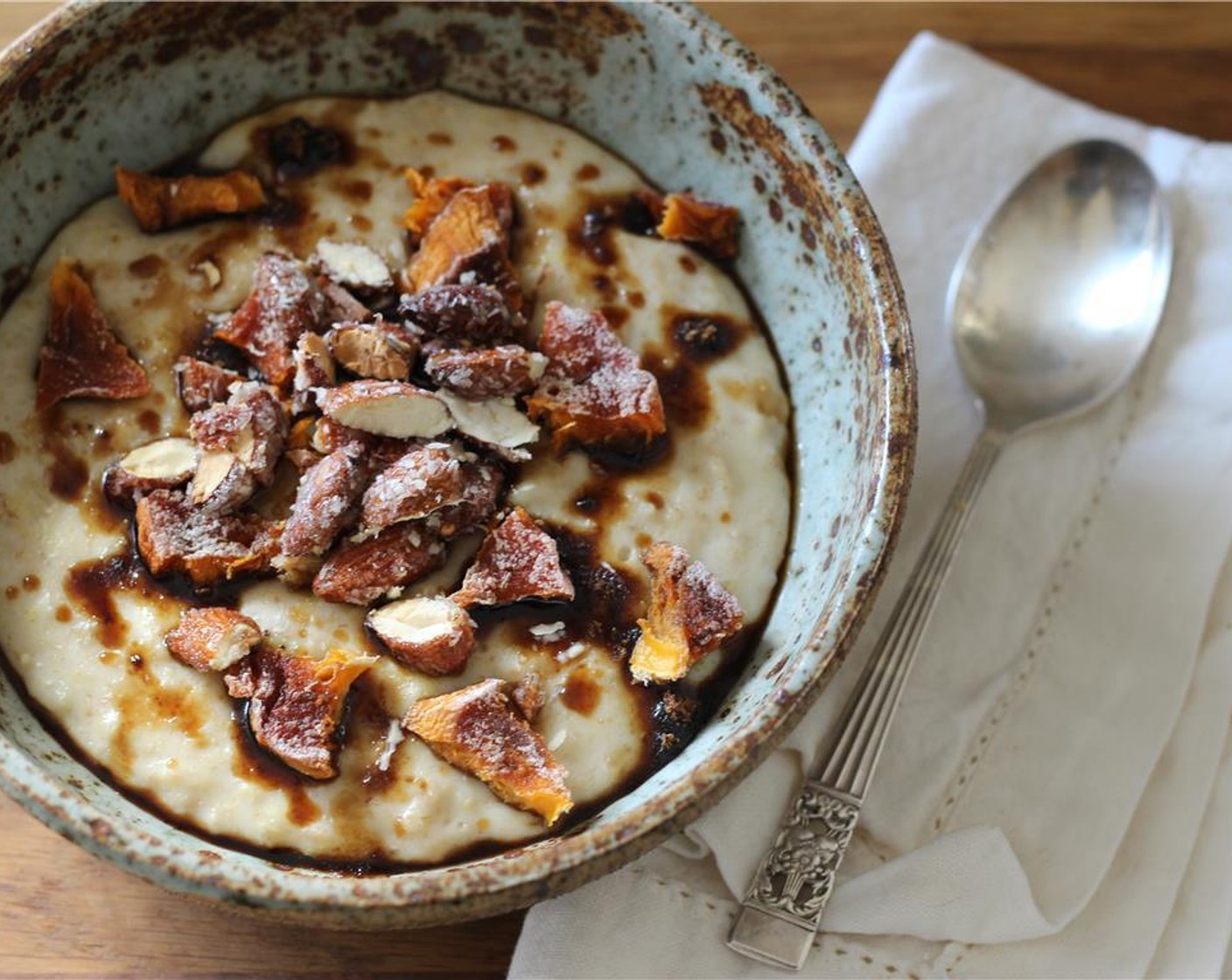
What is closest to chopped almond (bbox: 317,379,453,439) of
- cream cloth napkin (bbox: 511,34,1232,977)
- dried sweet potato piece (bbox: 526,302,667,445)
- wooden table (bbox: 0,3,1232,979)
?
dried sweet potato piece (bbox: 526,302,667,445)

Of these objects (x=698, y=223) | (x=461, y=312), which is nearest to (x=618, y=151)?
(x=698, y=223)

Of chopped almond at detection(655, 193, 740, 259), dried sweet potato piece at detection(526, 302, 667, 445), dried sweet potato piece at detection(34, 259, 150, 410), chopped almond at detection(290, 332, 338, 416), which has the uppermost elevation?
chopped almond at detection(655, 193, 740, 259)

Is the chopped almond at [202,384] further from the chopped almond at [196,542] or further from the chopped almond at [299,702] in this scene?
the chopped almond at [299,702]

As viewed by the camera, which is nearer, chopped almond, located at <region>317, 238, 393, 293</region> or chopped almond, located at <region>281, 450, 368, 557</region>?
chopped almond, located at <region>281, 450, 368, 557</region>

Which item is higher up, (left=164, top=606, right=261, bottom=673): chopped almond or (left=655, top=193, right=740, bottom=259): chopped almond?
(left=655, top=193, right=740, bottom=259): chopped almond

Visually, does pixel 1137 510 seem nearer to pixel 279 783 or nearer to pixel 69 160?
pixel 279 783

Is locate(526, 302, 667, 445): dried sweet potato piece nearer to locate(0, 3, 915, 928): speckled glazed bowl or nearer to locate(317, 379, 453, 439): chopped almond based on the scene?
locate(317, 379, 453, 439): chopped almond
